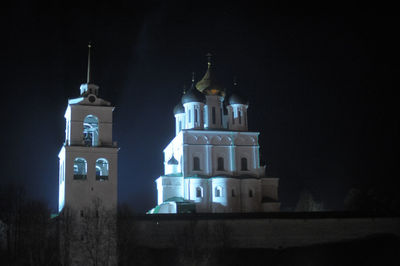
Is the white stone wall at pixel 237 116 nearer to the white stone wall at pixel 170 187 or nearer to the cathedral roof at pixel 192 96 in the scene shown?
the cathedral roof at pixel 192 96

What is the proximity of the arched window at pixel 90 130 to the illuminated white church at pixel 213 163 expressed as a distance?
11.5m

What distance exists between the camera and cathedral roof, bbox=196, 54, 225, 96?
178 feet

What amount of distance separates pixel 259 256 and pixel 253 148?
13.6 m

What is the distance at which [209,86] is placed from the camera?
5441cm

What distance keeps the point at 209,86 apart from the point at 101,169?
19647 mm

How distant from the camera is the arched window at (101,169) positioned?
35.7m

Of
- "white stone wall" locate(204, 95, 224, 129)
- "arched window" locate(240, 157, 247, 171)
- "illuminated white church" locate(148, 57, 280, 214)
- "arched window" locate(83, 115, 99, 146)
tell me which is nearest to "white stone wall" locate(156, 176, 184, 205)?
"illuminated white church" locate(148, 57, 280, 214)

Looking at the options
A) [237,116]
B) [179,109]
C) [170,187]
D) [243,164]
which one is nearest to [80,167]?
[170,187]

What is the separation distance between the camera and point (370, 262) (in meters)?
39.6

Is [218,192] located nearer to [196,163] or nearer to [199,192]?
[199,192]

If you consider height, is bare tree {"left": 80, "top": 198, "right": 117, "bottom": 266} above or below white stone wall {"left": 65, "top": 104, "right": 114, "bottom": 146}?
below

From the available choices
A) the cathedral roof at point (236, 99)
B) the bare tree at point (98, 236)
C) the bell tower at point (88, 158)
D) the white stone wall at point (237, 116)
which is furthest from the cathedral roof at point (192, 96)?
the bare tree at point (98, 236)

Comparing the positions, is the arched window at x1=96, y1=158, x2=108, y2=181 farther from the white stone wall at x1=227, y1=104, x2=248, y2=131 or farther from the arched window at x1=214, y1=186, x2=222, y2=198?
the white stone wall at x1=227, y1=104, x2=248, y2=131

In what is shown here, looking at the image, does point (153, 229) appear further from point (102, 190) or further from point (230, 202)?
point (230, 202)
